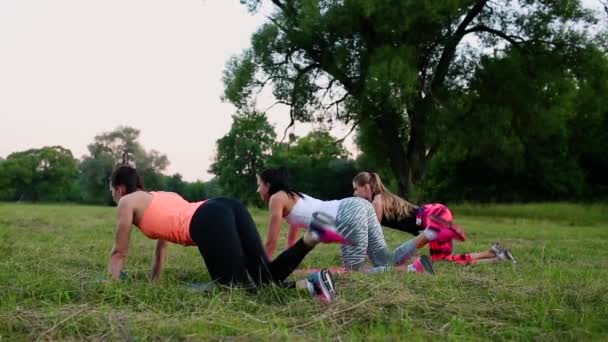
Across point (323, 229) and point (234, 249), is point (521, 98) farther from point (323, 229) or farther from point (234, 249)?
point (234, 249)

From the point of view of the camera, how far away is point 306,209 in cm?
639

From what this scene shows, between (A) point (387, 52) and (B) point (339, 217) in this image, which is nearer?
(B) point (339, 217)

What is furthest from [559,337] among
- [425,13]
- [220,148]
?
[220,148]

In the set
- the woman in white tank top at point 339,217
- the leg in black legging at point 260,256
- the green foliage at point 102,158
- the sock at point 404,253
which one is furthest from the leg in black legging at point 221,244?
the green foliage at point 102,158

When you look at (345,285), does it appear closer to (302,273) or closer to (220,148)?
(302,273)

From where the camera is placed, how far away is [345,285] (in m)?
4.79

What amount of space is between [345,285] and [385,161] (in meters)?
22.6

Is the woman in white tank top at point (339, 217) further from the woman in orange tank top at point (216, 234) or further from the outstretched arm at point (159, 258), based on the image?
the woman in orange tank top at point (216, 234)

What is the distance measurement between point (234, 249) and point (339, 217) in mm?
1872

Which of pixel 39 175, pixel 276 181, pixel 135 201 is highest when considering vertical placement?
pixel 39 175

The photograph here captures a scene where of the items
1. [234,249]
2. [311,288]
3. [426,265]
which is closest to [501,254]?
[426,265]

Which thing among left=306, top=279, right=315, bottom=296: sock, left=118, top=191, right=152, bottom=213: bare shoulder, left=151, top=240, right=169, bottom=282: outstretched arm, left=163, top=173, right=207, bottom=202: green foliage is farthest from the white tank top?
left=163, top=173, right=207, bottom=202: green foliage

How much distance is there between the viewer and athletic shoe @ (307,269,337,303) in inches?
169

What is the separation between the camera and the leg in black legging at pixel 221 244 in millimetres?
4688
